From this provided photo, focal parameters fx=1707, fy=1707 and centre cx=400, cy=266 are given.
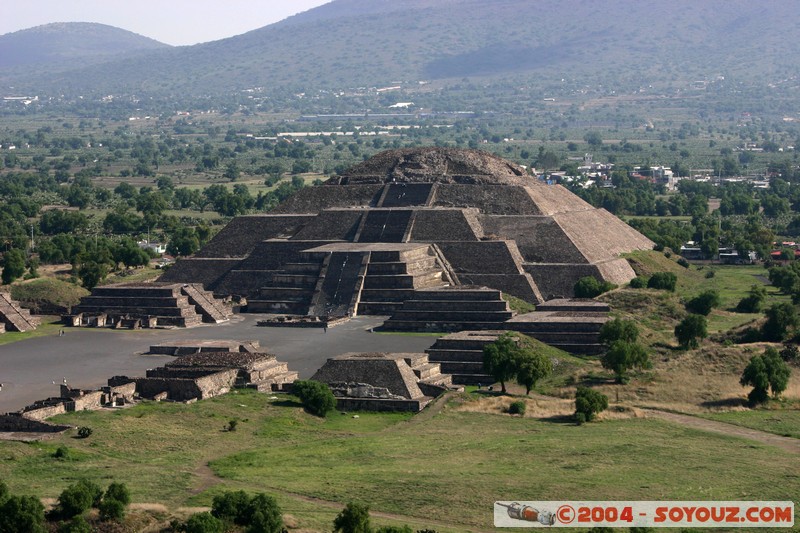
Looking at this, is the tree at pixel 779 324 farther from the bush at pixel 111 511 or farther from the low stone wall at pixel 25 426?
the bush at pixel 111 511

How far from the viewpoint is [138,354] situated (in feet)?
237

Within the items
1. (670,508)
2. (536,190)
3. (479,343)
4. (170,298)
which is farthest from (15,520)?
(536,190)

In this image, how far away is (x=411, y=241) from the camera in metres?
90.9

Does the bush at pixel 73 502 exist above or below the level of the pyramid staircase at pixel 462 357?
above

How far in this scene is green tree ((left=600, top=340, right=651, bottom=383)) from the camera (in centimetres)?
6419

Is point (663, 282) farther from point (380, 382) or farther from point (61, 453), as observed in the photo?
point (61, 453)

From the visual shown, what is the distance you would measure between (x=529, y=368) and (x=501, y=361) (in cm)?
124

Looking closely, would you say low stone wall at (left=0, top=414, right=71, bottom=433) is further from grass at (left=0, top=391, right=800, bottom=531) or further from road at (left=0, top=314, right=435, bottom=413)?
road at (left=0, top=314, right=435, bottom=413)

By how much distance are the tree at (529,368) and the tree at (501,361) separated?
0.82ft

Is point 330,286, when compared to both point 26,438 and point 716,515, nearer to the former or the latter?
point 26,438

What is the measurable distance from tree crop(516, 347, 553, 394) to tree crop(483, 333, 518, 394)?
25cm

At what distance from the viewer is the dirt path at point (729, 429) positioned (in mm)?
54406

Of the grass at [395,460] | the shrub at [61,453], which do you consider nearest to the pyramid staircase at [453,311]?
the grass at [395,460]

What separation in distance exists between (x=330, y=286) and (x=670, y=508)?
42869mm
